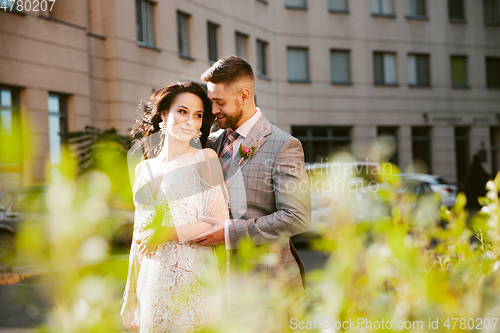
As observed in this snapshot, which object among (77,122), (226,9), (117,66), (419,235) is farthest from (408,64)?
(419,235)

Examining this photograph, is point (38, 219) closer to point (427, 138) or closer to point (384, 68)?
point (384, 68)

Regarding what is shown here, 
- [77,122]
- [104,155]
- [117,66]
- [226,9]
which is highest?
[226,9]

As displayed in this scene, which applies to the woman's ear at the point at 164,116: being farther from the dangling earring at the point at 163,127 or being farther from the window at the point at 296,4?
the window at the point at 296,4

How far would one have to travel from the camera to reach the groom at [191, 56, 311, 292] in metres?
2.37

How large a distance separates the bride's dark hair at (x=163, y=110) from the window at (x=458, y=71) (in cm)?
2658

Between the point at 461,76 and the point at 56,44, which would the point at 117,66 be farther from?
the point at 461,76

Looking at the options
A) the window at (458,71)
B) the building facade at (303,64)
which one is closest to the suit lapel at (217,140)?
the building facade at (303,64)

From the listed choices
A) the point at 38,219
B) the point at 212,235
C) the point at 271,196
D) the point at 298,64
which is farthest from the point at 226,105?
the point at 298,64

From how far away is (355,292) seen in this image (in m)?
0.85

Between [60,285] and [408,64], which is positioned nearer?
[60,285]

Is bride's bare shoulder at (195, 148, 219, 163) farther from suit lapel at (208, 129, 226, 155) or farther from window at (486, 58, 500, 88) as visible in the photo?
window at (486, 58, 500, 88)

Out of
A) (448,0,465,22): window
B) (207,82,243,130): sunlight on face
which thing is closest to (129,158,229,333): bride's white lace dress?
(207,82,243,130): sunlight on face

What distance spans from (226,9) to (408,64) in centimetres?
1070

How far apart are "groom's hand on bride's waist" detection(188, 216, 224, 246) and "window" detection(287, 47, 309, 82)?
21852 mm
